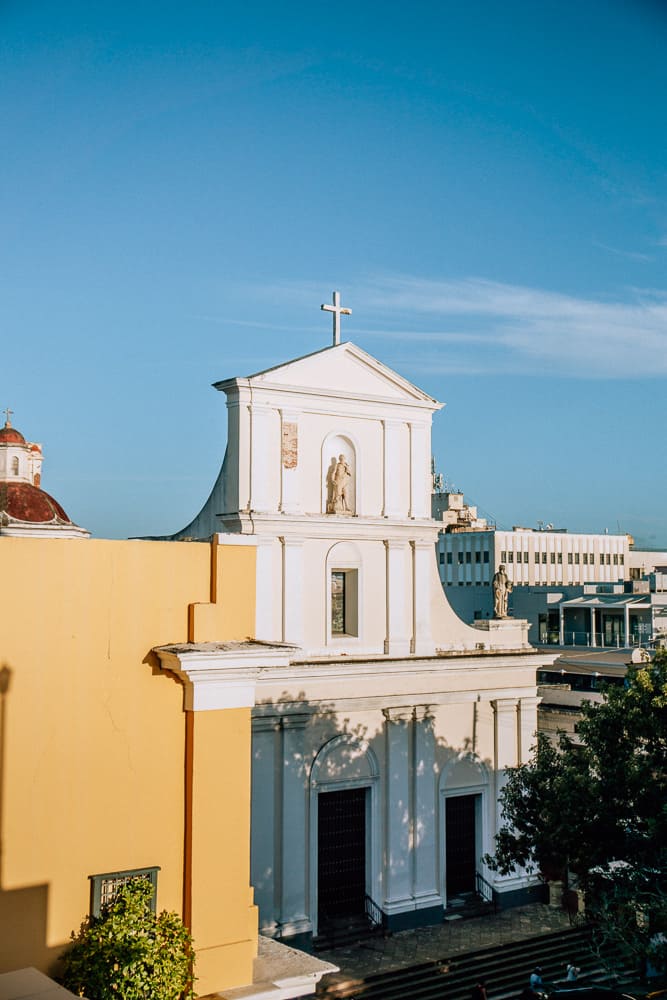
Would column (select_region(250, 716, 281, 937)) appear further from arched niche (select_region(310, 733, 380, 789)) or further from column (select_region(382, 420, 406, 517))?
column (select_region(382, 420, 406, 517))

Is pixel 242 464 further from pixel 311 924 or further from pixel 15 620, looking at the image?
pixel 15 620

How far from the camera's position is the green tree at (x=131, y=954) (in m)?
7.55

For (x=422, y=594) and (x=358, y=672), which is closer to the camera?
→ (x=358, y=672)

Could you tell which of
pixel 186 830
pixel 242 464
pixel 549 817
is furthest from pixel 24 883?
pixel 242 464

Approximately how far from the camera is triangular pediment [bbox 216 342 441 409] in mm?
21125

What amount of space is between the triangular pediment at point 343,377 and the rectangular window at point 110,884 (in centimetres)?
1352

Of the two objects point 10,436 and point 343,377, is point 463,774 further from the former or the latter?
point 10,436

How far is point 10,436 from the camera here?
3766cm

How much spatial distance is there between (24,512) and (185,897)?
26320mm

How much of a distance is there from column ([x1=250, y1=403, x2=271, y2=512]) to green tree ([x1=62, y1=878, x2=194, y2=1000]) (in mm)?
A: 13061

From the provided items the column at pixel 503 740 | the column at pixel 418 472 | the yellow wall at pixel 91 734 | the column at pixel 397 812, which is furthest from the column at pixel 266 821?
the yellow wall at pixel 91 734

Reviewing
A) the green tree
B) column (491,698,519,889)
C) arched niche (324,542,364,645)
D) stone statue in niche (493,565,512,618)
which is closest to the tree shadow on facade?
column (491,698,519,889)

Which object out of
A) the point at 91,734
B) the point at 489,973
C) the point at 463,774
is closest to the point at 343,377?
the point at 463,774

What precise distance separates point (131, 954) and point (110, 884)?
1.92 feet
